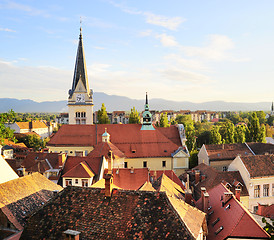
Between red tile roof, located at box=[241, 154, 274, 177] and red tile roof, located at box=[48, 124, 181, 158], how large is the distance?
14.8 m

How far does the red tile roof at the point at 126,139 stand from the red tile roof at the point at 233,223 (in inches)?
934

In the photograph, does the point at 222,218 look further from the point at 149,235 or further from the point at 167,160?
the point at 167,160

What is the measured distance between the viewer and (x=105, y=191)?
49.6ft

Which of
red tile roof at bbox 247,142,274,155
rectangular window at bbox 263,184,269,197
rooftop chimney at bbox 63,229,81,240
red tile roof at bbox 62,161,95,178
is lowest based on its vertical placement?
rectangular window at bbox 263,184,269,197

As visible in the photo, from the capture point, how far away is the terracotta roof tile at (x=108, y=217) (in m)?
13.1

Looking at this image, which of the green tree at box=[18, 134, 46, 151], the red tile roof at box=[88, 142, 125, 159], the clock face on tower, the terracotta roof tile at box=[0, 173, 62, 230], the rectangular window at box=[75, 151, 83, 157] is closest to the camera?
the terracotta roof tile at box=[0, 173, 62, 230]

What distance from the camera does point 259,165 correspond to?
117 feet

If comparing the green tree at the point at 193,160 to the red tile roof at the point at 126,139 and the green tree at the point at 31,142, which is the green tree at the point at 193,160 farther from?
the green tree at the point at 31,142

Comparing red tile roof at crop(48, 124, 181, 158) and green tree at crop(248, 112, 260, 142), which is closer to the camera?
red tile roof at crop(48, 124, 181, 158)

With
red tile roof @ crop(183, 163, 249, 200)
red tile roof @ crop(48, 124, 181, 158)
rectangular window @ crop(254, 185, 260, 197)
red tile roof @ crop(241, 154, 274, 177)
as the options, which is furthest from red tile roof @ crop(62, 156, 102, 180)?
rectangular window @ crop(254, 185, 260, 197)

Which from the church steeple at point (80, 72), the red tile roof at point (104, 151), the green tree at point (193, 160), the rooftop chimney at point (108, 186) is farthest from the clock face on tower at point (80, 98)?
the rooftop chimney at point (108, 186)

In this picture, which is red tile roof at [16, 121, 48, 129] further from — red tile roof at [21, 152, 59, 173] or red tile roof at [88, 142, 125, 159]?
red tile roof at [88, 142, 125, 159]

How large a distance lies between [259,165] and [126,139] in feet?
74.9

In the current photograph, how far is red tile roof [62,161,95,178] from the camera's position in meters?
32.9
